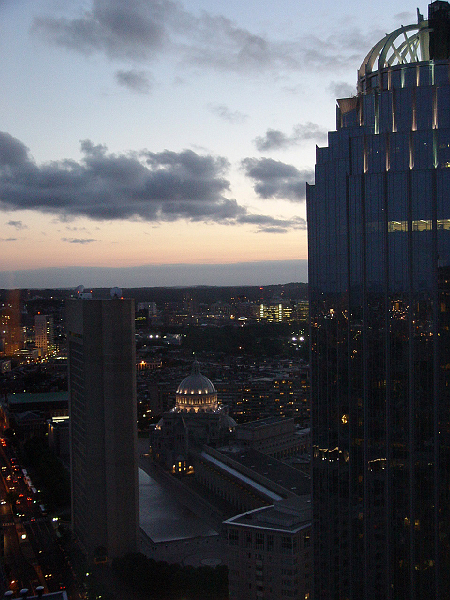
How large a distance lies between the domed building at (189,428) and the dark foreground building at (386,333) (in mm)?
46208

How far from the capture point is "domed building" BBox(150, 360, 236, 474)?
78.8 metres

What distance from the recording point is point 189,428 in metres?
82.2

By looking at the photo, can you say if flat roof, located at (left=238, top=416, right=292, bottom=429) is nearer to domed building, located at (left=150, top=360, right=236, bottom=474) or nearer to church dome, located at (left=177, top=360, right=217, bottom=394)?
domed building, located at (left=150, top=360, right=236, bottom=474)

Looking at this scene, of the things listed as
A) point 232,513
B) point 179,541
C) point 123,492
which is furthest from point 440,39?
point 232,513

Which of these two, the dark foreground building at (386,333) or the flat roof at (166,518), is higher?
the dark foreground building at (386,333)

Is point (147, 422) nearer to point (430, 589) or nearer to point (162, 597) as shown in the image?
point (162, 597)

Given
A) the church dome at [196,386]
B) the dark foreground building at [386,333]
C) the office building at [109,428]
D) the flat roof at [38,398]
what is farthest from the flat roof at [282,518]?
the flat roof at [38,398]

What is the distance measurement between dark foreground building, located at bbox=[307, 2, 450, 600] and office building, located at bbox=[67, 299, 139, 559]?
1919 centimetres

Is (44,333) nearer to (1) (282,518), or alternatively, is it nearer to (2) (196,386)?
(2) (196,386)

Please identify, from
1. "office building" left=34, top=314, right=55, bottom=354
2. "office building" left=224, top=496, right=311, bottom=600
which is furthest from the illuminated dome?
"office building" left=34, top=314, right=55, bottom=354

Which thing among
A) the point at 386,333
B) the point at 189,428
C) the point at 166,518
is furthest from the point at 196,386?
the point at 386,333

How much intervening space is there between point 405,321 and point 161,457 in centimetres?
5686

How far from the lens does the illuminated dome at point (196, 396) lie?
9006cm

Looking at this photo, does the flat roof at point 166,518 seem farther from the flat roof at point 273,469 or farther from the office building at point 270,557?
the office building at point 270,557
